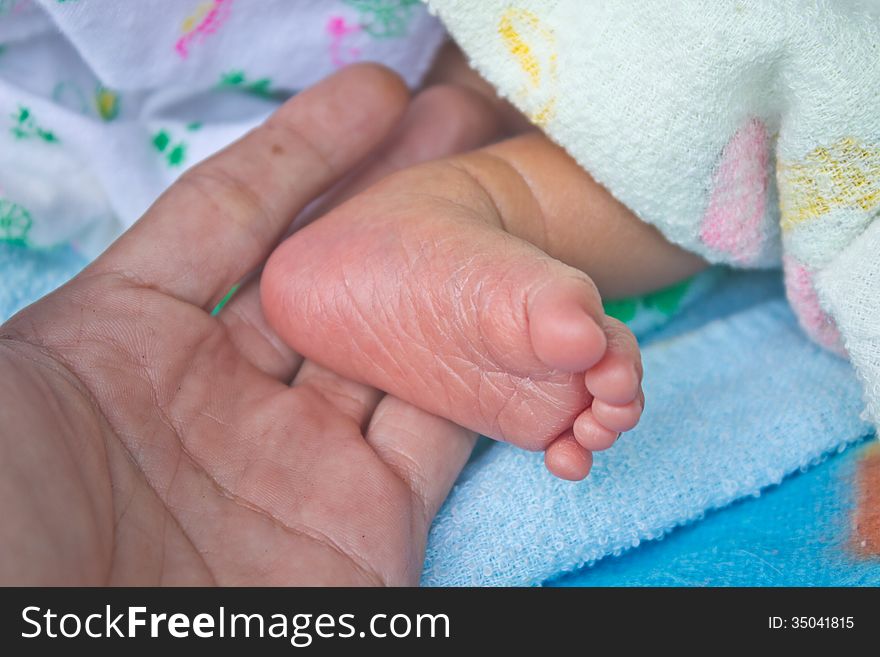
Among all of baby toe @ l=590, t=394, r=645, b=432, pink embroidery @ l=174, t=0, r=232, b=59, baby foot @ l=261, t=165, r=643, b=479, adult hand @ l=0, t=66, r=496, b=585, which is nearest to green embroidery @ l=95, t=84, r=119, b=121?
pink embroidery @ l=174, t=0, r=232, b=59

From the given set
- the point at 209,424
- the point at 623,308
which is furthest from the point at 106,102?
the point at 623,308

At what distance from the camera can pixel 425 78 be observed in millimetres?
1134

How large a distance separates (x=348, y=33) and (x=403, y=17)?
0.07 metres

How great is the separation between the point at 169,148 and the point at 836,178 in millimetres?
728

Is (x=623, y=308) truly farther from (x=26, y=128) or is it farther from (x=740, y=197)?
(x=26, y=128)

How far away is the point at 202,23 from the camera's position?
97 cm

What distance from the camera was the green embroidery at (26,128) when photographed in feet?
3.12

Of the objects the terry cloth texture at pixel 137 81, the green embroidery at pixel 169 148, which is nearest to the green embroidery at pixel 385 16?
the terry cloth texture at pixel 137 81

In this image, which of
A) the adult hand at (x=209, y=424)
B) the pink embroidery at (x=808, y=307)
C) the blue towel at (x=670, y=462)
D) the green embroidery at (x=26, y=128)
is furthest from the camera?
the green embroidery at (x=26, y=128)

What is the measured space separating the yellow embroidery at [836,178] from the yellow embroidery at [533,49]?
23cm

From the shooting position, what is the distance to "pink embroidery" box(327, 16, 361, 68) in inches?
40.4
